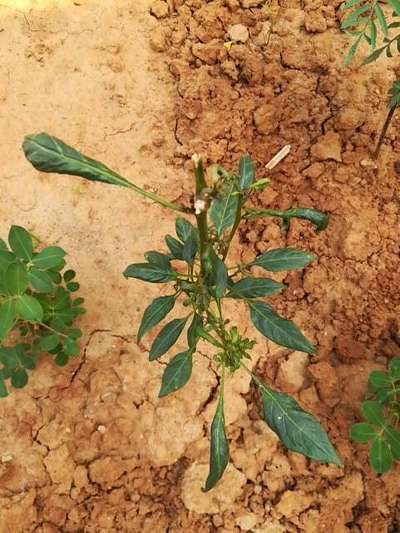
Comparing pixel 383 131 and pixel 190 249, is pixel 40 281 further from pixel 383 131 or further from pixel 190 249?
pixel 383 131

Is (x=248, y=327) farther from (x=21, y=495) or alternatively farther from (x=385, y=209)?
(x=21, y=495)

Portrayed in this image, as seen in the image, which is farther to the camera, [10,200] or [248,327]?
[10,200]

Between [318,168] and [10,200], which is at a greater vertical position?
[318,168]

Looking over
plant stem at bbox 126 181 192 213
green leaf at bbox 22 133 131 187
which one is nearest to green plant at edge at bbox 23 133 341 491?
plant stem at bbox 126 181 192 213

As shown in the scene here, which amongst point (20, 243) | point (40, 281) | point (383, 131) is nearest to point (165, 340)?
point (40, 281)

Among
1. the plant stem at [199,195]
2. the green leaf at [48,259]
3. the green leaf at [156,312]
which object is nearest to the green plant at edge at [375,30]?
the plant stem at [199,195]

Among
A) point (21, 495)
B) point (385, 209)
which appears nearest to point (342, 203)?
point (385, 209)

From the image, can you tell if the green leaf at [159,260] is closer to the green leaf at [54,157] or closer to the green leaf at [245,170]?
the green leaf at [245,170]
